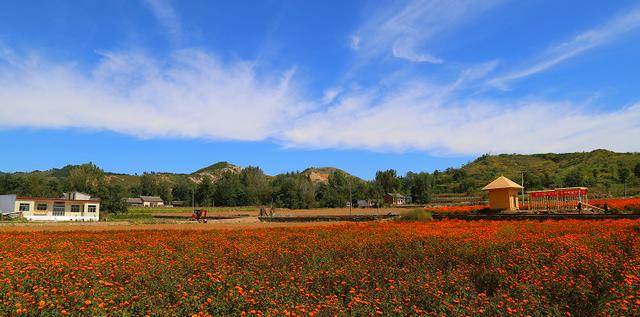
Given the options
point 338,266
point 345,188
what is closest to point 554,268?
point 338,266

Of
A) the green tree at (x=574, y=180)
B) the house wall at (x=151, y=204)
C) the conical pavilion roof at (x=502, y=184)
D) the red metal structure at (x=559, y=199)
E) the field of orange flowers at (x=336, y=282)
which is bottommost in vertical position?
the field of orange flowers at (x=336, y=282)

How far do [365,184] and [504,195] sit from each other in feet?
367

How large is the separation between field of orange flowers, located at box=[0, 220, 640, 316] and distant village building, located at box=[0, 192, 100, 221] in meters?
54.4

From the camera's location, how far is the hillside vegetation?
3838 inches

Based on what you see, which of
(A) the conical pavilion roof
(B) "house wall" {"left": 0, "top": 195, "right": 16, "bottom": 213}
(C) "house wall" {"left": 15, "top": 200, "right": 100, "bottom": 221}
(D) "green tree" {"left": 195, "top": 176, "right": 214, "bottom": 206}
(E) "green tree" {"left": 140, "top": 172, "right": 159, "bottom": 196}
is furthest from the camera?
(E) "green tree" {"left": 140, "top": 172, "right": 159, "bottom": 196}

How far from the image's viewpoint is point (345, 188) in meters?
146

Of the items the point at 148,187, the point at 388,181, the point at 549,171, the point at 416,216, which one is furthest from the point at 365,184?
the point at 416,216

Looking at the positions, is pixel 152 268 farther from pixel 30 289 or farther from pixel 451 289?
pixel 451 289

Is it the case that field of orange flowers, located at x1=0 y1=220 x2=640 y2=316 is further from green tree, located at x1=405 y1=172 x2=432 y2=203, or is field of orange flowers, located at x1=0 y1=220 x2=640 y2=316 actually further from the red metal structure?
green tree, located at x1=405 y1=172 x2=432 y2=203

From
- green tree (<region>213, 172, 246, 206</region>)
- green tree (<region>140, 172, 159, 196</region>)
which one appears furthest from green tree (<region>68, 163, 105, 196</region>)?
green tree (<region>140, 172, 159, 196</region>)

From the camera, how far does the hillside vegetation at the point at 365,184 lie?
97488mm

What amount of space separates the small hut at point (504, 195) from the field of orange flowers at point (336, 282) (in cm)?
2666

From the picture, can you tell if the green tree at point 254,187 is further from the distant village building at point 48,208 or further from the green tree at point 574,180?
the green tree at point 574,180

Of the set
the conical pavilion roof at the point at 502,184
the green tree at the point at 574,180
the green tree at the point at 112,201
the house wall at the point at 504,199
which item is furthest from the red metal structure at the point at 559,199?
the green tree at the point at 112,201
